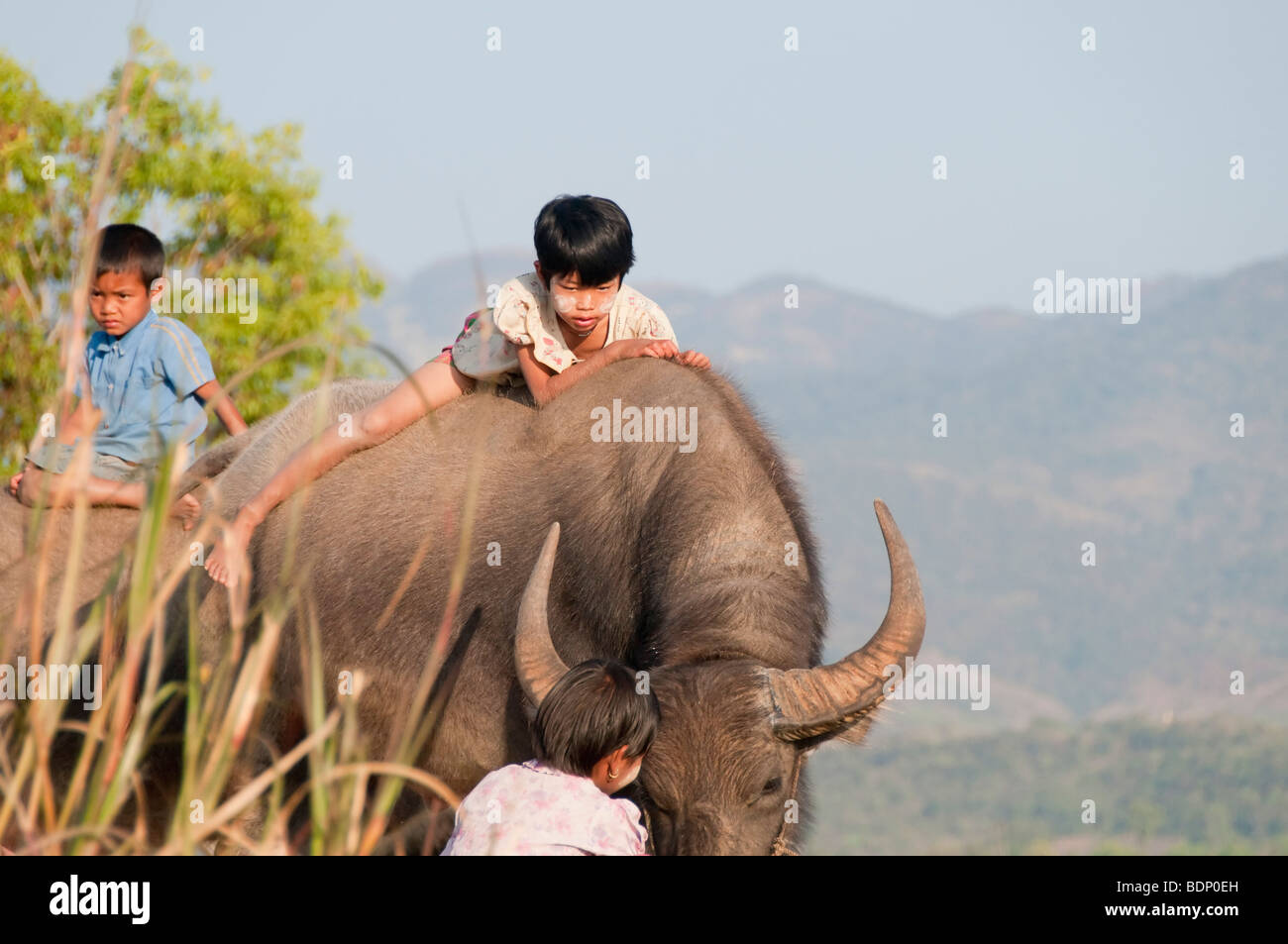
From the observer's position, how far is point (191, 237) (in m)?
21.4

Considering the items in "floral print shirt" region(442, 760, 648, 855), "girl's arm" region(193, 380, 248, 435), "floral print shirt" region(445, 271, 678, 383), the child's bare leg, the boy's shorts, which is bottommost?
"floral print shirt" region(442, 760, 648, 855)

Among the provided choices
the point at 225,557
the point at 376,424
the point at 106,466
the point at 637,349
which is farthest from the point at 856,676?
the point at 106,466

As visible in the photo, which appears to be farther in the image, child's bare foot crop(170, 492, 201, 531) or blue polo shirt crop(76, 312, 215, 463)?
blue polo shirt crop(76, 312, 215, 463)

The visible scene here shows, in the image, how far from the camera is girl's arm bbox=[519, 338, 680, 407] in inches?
253

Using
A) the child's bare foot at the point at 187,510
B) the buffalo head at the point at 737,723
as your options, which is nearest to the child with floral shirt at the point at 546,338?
the child's bare foot at the point at 187,510

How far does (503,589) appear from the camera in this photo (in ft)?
20.0

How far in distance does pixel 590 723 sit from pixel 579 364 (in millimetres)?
2526

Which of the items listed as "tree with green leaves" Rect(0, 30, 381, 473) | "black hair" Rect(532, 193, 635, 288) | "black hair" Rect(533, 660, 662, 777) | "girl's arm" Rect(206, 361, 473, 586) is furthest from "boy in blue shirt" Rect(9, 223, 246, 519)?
"tree with green leaves" Rect(0, 30, 381, 473)

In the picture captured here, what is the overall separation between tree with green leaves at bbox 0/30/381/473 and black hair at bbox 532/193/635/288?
1116cm

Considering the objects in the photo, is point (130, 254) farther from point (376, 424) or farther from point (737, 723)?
point (737, 723)

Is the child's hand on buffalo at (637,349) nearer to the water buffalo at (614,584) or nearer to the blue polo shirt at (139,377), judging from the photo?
the water buffalo at (614,584)

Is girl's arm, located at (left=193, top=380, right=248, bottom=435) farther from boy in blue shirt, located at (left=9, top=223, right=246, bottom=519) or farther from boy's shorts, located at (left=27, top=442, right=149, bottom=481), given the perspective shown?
boy's shorts, located at (left=27, top=442, right=149, bottom=481)

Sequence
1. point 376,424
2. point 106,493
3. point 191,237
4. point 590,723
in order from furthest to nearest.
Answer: point 191,237 < point 376,424 < point 106,493 < point 590,723
